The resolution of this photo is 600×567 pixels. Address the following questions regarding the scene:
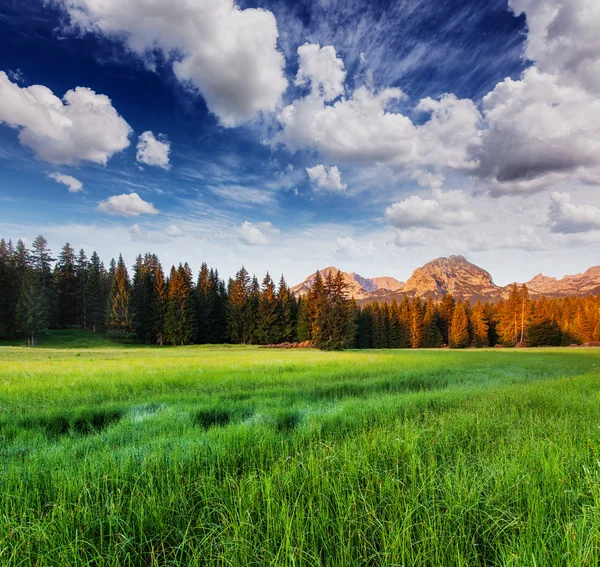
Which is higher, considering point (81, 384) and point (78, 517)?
point (78, 517)

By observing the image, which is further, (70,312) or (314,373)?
(70,312)

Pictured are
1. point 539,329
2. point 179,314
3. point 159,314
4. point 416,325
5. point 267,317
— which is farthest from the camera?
point 416,325

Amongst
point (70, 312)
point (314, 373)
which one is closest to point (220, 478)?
point (314, 373)

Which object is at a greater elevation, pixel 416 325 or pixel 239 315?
pixel 239 315

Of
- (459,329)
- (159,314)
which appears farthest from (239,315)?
(459,329)

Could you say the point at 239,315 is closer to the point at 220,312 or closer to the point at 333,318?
the point at 220,312

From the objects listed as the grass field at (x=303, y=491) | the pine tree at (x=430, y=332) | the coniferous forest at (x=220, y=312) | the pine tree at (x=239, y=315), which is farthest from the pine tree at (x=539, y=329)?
the grass field at (x=303, y=491)

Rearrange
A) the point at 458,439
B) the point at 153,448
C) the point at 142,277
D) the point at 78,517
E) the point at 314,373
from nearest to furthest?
the point at 78,517 → the point at 153,448 → the point at 458,439 → the point at 314,373 → the point at 142,277

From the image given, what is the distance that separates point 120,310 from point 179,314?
12.3 meters

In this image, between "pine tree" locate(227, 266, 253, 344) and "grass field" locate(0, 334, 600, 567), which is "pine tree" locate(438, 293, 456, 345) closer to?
"pine tree" locate(227, 266, 253, 344)

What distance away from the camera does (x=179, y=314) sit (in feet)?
202

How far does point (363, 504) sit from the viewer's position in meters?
2.85

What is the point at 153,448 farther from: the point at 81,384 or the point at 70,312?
the point at 70,312

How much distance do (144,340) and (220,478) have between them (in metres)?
70.2
